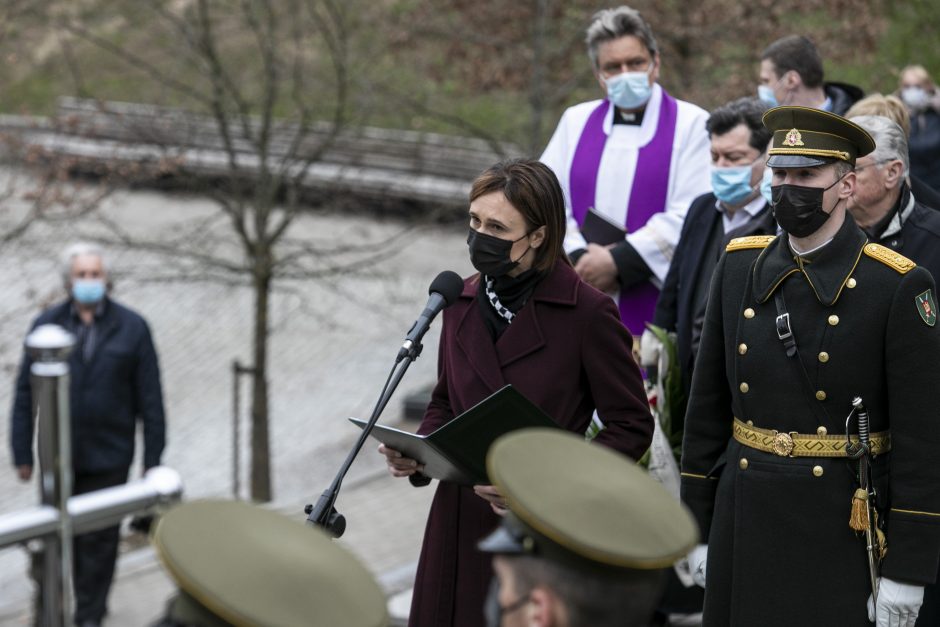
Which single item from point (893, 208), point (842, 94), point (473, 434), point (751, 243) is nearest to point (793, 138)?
point (751, 243)

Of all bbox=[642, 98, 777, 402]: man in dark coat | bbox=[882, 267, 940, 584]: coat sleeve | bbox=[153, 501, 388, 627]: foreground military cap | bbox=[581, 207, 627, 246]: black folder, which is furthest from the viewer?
bbox=[581, 207, 627, 246]: black folder

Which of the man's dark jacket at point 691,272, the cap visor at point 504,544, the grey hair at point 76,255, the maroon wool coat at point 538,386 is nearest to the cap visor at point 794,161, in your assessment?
the maroon wool coat at point 538,386

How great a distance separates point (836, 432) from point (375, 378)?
11373 millimetres

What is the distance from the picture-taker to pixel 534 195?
4.54 m

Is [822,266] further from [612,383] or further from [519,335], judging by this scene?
[519,335]

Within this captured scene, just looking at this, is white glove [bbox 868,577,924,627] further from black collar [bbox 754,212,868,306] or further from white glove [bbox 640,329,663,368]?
white glove [bbox 640,329,663,368]

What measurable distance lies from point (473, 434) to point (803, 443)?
38.4 inches

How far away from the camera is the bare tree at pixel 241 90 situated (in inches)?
449

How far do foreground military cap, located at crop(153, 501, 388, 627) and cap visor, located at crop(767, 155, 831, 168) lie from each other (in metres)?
2.39

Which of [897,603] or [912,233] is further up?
[912,233]

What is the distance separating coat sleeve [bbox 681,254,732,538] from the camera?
4.61m

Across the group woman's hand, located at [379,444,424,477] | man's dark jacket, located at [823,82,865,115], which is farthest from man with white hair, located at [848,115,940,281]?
man's dark jacket, located at [823,82,865,115]

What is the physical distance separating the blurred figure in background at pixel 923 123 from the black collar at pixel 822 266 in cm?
467

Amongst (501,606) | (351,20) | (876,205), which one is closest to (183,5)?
(351,20)
